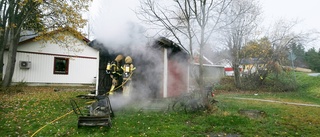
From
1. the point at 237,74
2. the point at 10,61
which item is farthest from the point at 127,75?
the point at 237,74

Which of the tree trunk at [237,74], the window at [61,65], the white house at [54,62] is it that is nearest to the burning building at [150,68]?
the white house at [54,62]

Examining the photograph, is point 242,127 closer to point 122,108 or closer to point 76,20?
point 122,108

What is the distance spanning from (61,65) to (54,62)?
60cm

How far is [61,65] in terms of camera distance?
17.7 m

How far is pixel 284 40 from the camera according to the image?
53.0 feet

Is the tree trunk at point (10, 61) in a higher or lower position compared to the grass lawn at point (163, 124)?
higher

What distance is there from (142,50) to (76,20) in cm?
593

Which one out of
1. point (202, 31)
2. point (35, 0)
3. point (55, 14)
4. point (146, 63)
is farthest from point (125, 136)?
point (55, 14)

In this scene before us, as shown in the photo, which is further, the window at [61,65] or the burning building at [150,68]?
the window at [61,65]

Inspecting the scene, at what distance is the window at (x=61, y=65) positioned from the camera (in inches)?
686

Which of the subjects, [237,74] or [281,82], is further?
[237,74]

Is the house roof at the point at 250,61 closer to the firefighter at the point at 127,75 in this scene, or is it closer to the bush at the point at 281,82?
the bush at the point at 281,82

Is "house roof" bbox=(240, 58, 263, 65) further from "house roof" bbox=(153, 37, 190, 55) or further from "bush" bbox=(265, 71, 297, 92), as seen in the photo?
"house roof" bbox=(153, 37, 190, 55)

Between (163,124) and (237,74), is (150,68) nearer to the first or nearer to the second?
(163,124)
